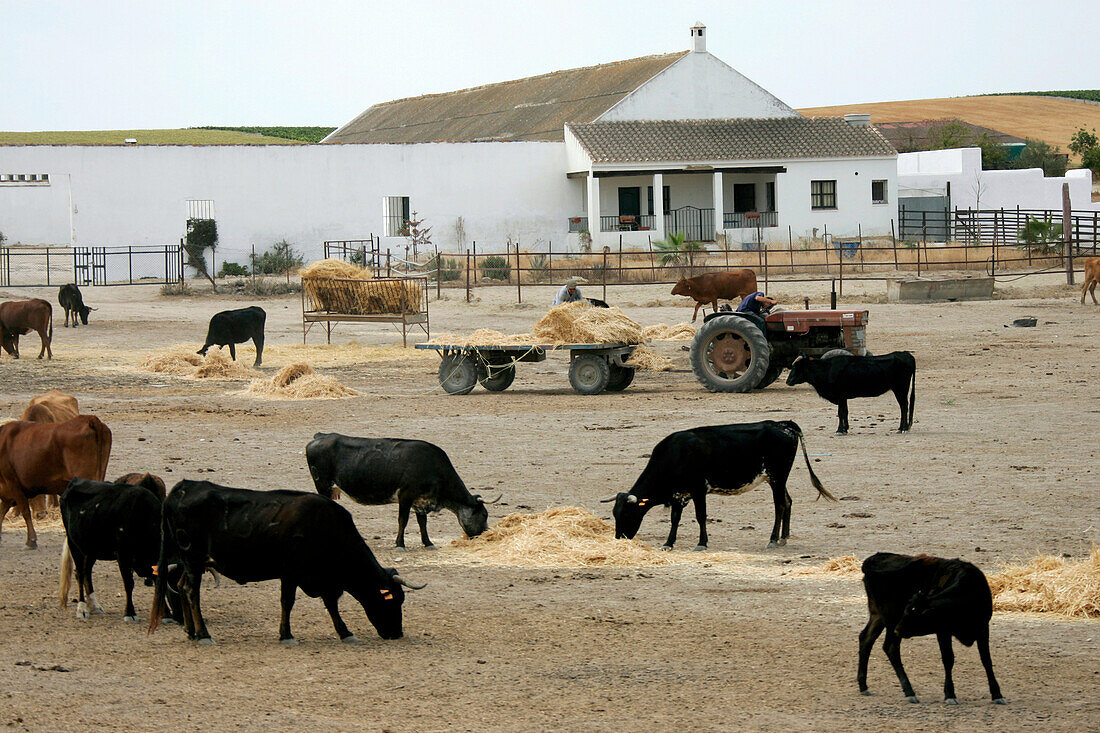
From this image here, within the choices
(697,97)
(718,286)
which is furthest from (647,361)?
(697,97)

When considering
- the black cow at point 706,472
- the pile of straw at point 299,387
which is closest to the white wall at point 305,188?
Answer: the pile of straw at point 299,387

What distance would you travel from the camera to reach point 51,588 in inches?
372

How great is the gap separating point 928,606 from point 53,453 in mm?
6846

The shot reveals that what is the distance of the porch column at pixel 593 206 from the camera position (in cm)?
5425

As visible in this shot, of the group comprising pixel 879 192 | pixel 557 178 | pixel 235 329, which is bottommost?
pixel 235 329

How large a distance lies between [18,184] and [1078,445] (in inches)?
2398

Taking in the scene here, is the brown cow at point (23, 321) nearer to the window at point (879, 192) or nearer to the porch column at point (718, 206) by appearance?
the porch column at point (718, 206)

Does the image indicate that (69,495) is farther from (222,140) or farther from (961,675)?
(222,140)

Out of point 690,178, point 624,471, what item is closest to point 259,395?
point 624,471

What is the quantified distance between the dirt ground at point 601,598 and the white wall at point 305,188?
3271cm

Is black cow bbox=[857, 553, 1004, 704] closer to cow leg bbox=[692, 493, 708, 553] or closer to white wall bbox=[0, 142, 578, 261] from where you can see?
cow leg bbox=[692, 493, 708, 553]

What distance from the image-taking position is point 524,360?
66.3 feet

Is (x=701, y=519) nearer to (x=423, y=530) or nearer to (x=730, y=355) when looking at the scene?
(x=423, y=530)

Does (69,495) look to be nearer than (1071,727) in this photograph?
No
